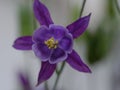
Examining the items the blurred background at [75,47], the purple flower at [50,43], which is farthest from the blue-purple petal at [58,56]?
the blurred background at [75,47]

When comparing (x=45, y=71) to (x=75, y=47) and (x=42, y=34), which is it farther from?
(x=75, y=47)

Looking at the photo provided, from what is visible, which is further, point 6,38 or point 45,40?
point 6,38

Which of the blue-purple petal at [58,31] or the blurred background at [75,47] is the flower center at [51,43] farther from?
the blurred background at [75,47]

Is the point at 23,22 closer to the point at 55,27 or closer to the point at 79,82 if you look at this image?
the point at 55,27

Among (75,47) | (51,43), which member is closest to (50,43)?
(51,43)

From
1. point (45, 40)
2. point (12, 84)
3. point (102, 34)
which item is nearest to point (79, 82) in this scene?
point (12, 84)

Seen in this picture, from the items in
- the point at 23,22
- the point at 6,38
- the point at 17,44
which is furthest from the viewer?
the point at 6,38
